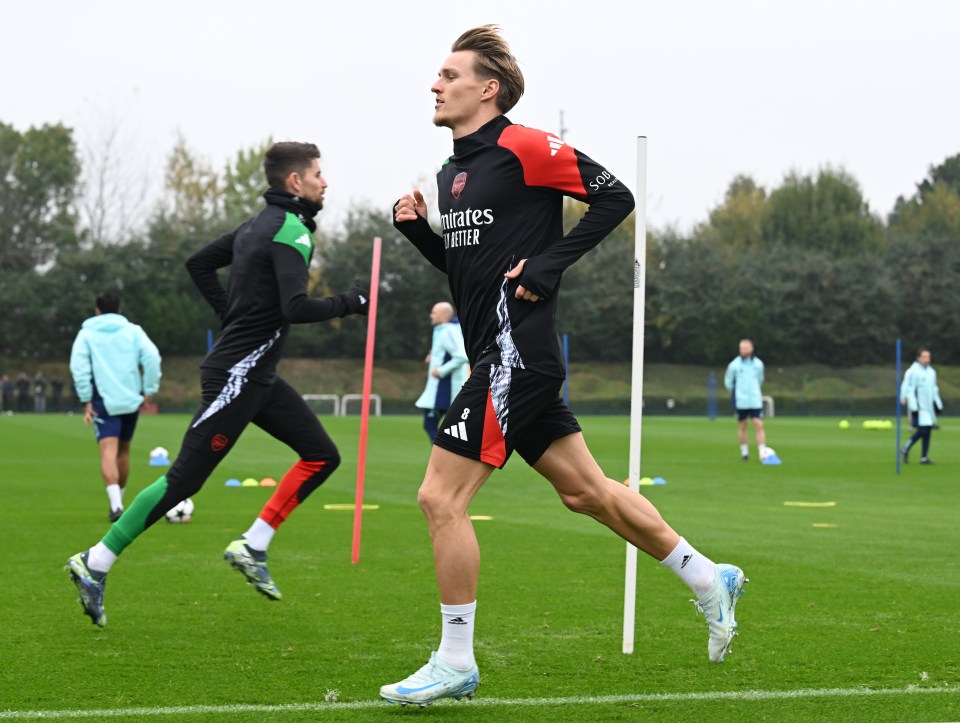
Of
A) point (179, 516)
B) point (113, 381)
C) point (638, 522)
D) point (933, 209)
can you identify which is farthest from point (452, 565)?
point (933, 209)

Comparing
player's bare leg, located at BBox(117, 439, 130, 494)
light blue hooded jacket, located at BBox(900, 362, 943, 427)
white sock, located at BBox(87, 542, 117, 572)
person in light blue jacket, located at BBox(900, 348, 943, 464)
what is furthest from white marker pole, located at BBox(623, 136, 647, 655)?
light blue hooded jacket, located at BBox(900, 362, 943, 427)

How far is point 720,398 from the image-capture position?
2495 inches

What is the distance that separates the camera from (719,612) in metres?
5.20

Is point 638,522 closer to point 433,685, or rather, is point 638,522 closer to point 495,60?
point 433,685

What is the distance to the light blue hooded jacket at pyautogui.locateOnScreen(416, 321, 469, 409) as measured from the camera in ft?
56.1

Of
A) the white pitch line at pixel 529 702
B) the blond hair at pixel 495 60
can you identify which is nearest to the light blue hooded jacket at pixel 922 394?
the white pitch line at pixel 529 702

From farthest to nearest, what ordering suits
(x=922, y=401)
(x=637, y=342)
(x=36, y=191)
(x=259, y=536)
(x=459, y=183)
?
1. (x=36, y=191)
2. (x=922, y=401)
3. (x=259, y=536)
4. (x=637, y=342)
5. (x=459, y=183)

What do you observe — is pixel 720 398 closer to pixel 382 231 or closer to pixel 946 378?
pixel 946 378

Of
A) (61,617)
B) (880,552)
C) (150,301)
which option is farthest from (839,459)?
(150,301)

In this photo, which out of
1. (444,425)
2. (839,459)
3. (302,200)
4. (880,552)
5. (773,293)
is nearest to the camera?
(444,425)

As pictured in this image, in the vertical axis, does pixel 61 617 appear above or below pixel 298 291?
below

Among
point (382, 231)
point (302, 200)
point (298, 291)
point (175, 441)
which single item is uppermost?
point (382, 231)

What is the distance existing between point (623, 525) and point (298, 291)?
2.20 m

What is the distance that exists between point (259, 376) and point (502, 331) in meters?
2.32
